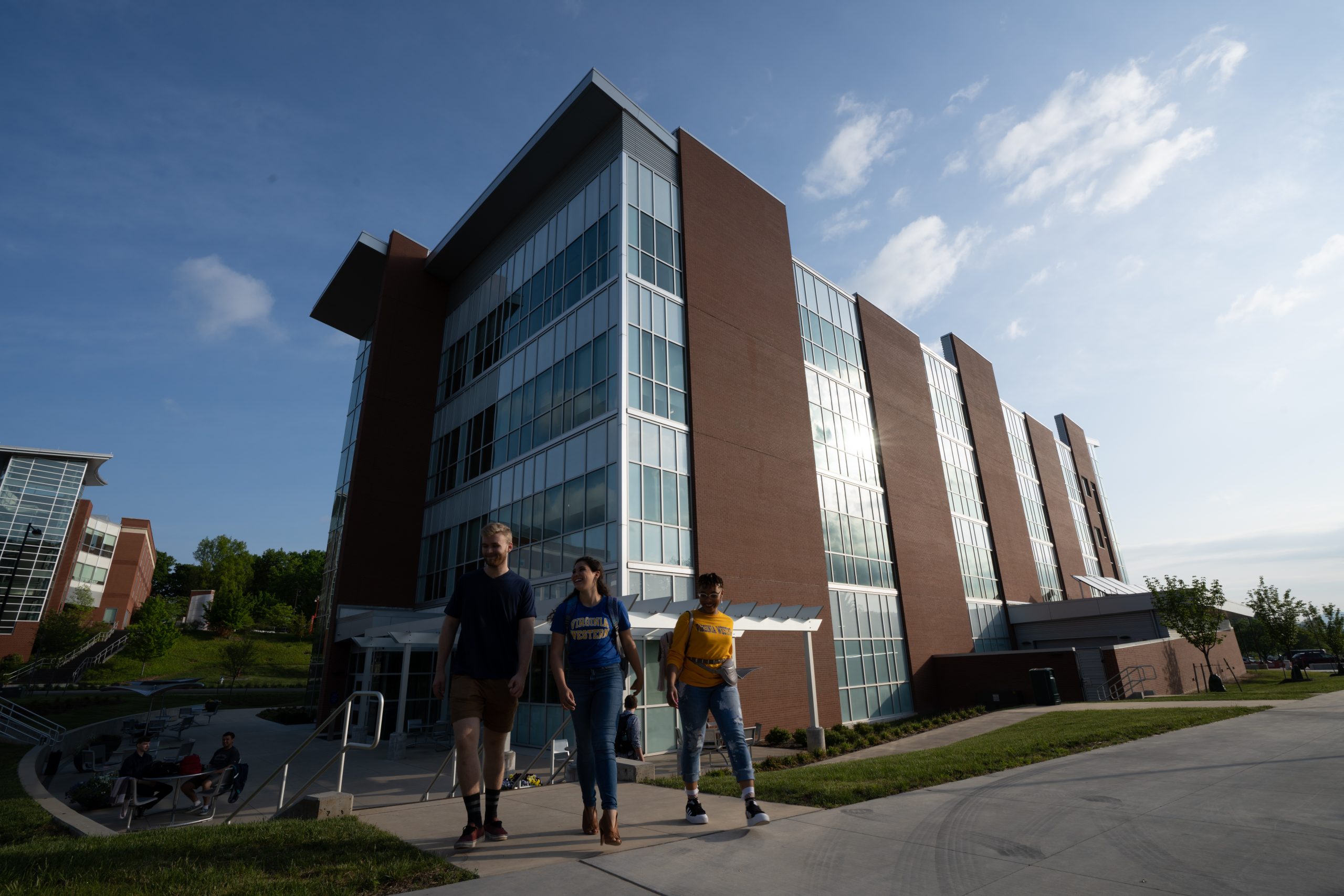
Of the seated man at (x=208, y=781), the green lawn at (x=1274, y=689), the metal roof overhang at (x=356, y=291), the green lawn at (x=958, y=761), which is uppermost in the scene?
the metal roof overhang at (x=356, y=291)

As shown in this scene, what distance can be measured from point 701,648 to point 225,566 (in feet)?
301

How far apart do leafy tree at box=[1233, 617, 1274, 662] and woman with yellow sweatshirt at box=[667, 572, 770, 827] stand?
2795 inches

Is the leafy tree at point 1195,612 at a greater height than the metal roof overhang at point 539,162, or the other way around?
the metal roof overhang at point 539,162

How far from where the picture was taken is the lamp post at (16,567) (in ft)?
141

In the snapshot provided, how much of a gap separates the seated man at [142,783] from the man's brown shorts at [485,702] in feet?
29.4

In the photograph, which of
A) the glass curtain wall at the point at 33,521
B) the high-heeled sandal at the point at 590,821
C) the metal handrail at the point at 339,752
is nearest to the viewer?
the high-heeled sandal at the point at 590,821

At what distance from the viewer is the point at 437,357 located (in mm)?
30250

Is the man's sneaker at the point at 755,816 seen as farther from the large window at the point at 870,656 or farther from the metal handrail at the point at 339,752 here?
the large window at the point at 870,656

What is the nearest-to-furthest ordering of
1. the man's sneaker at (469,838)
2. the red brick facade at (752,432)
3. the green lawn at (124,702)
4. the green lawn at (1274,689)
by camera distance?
the man's sneaker at (469,838) < the green lawn at (1274,689) < the red brick facade at (752,432) < the green lawn at (124,702)

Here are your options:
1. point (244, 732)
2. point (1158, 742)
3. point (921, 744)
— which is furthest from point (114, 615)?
point (1158, 742)

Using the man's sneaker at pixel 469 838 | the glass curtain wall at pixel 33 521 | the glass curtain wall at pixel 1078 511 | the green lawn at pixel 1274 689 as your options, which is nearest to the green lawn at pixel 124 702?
the glass curtain wall at pixel 33 521

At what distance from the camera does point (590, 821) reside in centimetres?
451

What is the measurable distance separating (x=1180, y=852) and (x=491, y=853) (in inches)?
156

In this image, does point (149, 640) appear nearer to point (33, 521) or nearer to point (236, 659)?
point (236, 659)
